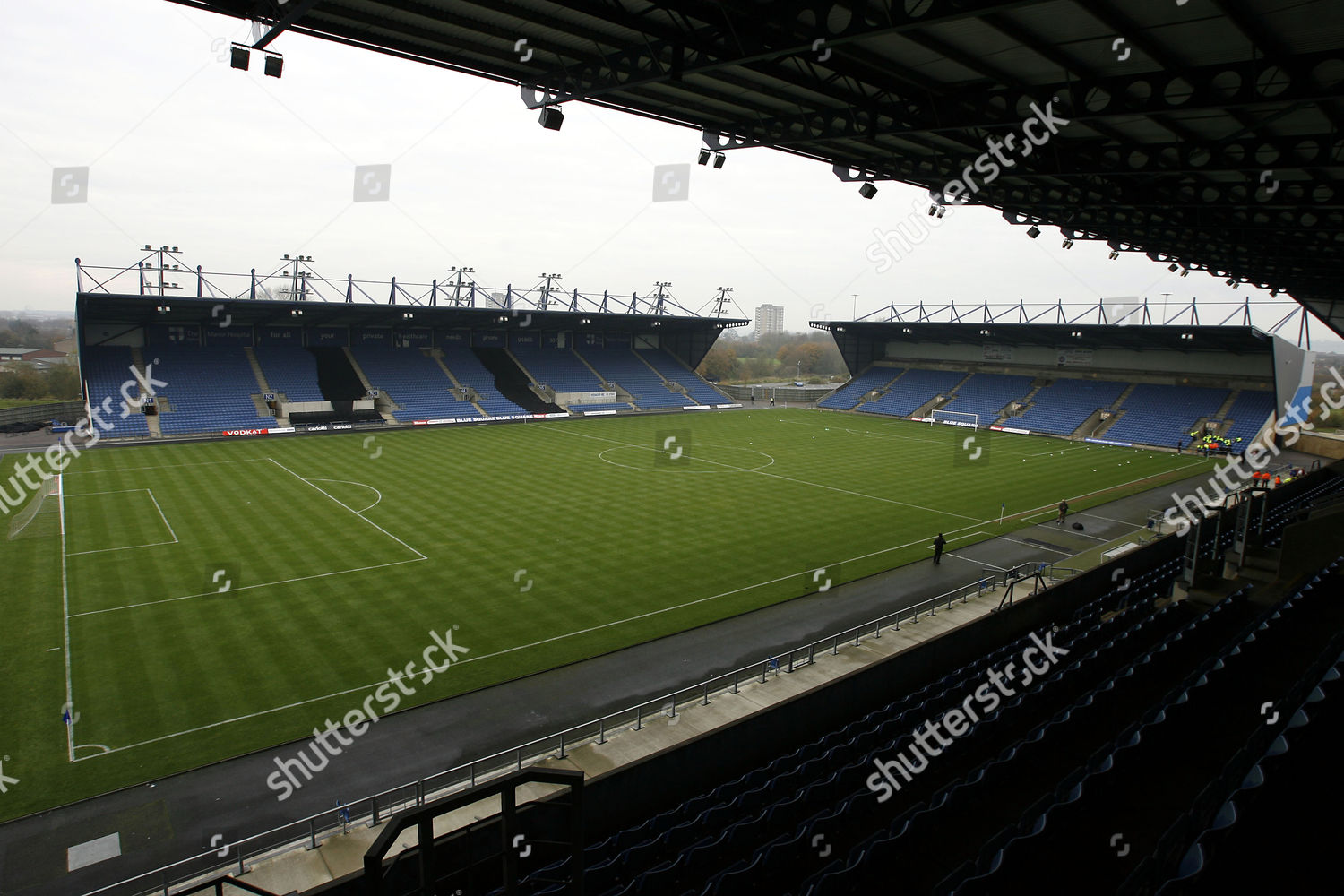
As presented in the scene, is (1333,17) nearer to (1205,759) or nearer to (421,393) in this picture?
(1205,759)

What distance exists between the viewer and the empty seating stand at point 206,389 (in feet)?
149

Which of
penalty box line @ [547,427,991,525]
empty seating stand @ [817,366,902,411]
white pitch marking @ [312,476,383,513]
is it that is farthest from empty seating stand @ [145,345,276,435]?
empty seating stand @ [817,366,902,411]

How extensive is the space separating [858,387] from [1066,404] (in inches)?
794

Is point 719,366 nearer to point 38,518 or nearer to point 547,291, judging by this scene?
point 547,291

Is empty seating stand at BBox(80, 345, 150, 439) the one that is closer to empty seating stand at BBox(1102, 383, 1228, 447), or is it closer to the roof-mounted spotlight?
the roof-mounted spotlight

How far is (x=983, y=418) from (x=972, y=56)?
55.5 m

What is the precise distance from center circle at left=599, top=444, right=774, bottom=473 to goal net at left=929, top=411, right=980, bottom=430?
2513 centimetres

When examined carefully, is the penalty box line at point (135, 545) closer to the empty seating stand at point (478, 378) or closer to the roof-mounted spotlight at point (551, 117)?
the roof-mounted spotlight at point (551, 117)

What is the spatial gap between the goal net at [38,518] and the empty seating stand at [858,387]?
59.2 metres

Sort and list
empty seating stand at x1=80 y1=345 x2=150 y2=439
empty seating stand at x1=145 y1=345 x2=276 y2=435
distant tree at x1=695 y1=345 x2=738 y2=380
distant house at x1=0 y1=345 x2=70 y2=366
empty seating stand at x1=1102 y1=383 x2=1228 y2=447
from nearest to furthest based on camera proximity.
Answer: empty seating stand at x1=80 y1=345 x2=150 y2=439
empty seating stand at x1=145 y1=345 x2=276 y2=435
empty seating stand at x1=1102 y1=383 x2=1228 y2=447
distant house at x1=0 y1=345 x2=70 y2=366
distant tree at x1=695 y1=345 x2=738 y2=380

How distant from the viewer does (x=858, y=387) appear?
75.2 m

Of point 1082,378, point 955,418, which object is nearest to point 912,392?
point 955,418

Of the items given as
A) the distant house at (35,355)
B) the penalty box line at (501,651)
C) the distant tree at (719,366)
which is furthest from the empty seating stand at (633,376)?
the distant house at (35,355)

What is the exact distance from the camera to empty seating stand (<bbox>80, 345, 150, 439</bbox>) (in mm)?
43125
